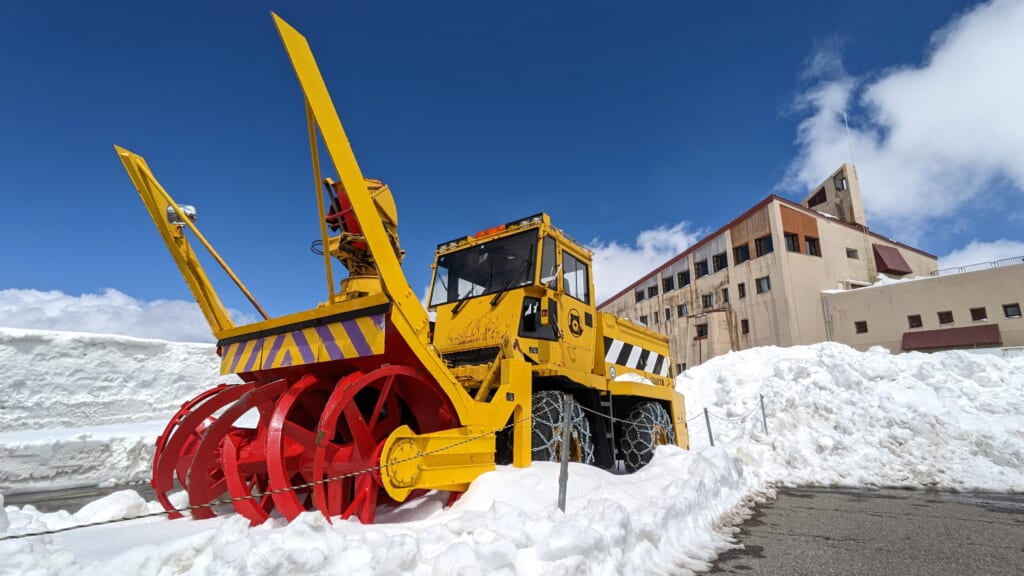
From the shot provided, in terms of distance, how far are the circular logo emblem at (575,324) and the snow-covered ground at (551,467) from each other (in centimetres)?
171

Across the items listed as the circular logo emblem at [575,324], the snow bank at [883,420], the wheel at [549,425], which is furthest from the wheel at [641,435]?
the snow bank at [883,420]

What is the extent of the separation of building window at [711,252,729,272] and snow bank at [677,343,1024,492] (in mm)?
16203

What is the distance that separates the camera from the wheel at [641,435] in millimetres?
7125

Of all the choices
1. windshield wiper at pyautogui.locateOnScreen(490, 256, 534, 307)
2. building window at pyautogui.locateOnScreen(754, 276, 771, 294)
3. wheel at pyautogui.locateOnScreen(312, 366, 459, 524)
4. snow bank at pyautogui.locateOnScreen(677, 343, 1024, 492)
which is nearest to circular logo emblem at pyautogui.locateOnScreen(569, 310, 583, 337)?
windshield wiper at pyautogui.locateOnScreen(490, 256, 534, 307)

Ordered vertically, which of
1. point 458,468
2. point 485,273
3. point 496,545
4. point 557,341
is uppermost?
point 485,273

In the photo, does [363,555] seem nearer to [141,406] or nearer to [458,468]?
[458,468]

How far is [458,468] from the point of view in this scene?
4.02 m

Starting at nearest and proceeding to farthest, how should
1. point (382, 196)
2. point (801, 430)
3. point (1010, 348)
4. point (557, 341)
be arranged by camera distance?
1. point (382, 196)
2. point (557, 341)
3. point (801, 430)
4. point (1010, 348)

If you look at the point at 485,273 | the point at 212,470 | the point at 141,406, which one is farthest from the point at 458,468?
the point at 141,406

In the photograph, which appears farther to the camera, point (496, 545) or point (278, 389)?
point (278, 389)

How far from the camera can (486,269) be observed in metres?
6.35

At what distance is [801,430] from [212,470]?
1059cm

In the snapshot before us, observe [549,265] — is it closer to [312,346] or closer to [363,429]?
[312,346]

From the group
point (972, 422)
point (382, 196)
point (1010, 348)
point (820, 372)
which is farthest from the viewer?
point (1010, 348)
